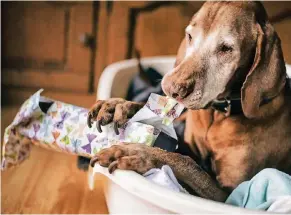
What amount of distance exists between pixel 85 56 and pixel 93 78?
0.42 ft

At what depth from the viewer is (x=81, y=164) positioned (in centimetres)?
188

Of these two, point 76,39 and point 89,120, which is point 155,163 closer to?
point 89,120

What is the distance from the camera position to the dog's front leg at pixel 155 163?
123 cm

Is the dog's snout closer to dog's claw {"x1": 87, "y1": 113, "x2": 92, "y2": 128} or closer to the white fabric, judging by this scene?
dog's claw {"x1": 87, "y1": 113, "x2": 92, "y2": 128}

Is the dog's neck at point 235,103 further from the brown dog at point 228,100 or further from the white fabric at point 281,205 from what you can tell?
the white fabric at point 281,205

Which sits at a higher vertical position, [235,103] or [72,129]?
[235,103]

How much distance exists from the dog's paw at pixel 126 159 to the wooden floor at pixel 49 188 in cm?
65

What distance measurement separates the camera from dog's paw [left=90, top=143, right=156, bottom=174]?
4.01ft

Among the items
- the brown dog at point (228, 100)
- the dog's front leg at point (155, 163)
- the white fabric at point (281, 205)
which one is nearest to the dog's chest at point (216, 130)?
the brown dog at point (228, 100)

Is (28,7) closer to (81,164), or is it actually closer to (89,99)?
(89,99)

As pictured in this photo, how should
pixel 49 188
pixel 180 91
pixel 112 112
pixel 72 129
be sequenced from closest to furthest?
1. pixel 180 91
2. pixel 112 112
3. pixel 72 129
4. pixel 49 188

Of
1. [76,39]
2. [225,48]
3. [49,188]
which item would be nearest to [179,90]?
[225,48]

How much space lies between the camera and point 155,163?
4.20 feet

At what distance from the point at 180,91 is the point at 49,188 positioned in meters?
0.87
